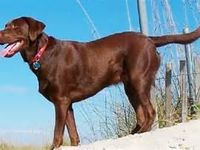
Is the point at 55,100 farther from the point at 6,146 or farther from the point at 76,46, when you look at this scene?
the point at 6,146

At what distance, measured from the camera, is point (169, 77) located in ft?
34.8

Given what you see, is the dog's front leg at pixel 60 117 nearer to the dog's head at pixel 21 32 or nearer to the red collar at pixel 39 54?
the red collar at pixel 39 54

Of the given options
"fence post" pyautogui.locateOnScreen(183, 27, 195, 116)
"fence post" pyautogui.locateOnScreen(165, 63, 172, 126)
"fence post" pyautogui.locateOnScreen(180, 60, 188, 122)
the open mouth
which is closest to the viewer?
the open mouth

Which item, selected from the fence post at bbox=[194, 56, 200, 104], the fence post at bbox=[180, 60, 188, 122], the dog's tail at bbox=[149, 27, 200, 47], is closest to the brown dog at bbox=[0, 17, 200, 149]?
the dog's tail at bbox=[149, 27, 200, 47]

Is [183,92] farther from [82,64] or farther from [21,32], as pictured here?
[21,32]

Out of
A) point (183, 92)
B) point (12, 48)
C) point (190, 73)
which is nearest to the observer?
point (12, 48)

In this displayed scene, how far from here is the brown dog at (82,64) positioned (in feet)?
27.9

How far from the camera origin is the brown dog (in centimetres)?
851

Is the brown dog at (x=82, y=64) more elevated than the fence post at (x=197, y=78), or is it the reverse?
the brown dog at (x=82, y=64)

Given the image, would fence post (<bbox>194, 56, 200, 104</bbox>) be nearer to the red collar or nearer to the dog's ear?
the red collar

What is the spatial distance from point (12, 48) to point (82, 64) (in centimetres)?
107

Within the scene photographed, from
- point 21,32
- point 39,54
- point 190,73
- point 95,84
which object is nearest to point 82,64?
point 95,84

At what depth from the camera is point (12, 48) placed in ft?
27.9

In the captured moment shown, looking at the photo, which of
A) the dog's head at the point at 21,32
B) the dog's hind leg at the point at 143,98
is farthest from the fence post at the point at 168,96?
the dog's head at the point at 21,32
